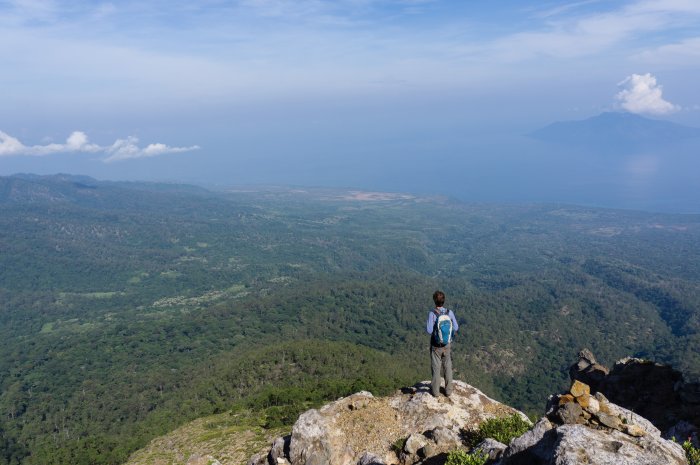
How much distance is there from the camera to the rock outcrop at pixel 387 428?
17.5 meters

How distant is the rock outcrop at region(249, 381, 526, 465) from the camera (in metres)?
17.5

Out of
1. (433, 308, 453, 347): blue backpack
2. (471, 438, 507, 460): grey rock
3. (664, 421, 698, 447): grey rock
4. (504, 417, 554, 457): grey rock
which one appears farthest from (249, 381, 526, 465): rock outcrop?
(664, 421, 698, 447): grey rock

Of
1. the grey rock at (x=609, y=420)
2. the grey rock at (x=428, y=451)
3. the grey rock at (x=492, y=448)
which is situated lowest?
the grey rock at (x=428, y=451)

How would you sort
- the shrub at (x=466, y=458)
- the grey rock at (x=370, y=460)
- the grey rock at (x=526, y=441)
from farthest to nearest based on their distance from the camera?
the grey rock at (x=370, y=460) → the shrub at (x=466, y=458) → the grey rock at (x=526, y=441)

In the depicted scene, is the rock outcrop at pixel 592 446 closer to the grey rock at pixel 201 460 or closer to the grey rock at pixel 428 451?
the grey rock at pixel 428 451

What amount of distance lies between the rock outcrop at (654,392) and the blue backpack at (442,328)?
1150cm

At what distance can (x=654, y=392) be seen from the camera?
26703 mm

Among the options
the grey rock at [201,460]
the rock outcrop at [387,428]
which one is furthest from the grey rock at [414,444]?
the grey rock at [201,460]

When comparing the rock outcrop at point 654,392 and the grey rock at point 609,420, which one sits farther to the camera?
the rock outcrop at point 654,392

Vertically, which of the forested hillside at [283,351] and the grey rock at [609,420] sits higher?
the grey rock at [609,420]

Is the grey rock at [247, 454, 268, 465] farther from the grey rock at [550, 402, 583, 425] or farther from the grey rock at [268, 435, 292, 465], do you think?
the grey rock at [550, 402, 583, 425]

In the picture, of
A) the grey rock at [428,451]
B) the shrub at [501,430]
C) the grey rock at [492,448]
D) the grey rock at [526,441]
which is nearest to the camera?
the grey rock at [526,441]

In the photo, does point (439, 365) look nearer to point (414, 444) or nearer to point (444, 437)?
point (444, 437)

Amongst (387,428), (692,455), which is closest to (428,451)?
(387,428)
